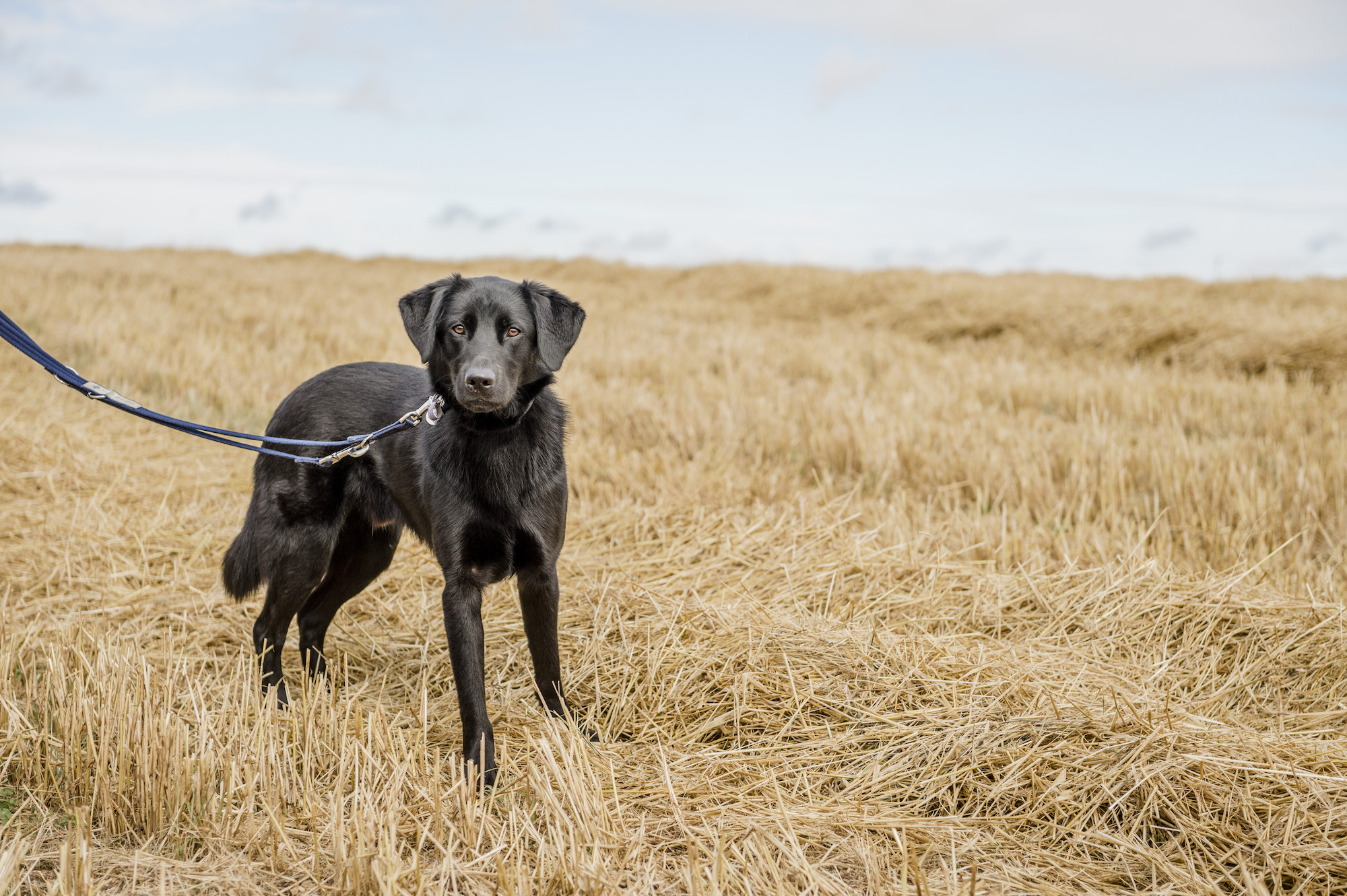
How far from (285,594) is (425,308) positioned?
45.4 inches

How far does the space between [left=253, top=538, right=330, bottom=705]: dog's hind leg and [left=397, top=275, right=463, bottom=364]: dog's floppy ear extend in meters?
0.88

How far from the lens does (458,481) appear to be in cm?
270

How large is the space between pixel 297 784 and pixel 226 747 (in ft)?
0.65

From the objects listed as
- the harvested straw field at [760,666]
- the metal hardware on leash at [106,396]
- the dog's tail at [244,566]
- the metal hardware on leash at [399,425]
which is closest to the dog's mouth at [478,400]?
the metal hardware on leash at [399,425]

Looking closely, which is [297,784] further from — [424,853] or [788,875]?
[788,875]

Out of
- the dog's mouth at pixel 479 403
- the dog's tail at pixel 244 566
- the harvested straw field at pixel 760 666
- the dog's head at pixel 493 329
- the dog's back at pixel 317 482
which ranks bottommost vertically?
the harvested straw field at pixel 760 666

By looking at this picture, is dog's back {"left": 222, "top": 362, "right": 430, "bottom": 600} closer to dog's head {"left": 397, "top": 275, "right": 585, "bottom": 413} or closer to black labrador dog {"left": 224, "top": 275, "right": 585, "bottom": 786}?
black labrador dog {"left": 224, "top": 275, "right": 585, "bottom": 786}

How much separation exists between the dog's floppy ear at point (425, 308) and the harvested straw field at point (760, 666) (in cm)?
109

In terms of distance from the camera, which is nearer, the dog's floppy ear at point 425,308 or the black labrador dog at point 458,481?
the black labrador dog at point 458,481

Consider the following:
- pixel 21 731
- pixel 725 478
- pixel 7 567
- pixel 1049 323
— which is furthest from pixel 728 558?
pixel 1049 323

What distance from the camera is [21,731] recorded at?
2.41m

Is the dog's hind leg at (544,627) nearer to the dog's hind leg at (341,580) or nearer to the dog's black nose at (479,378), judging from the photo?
the dog's black nose at (479,378)

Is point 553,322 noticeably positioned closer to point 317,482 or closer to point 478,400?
point 478,400

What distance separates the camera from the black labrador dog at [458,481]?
104 inches
